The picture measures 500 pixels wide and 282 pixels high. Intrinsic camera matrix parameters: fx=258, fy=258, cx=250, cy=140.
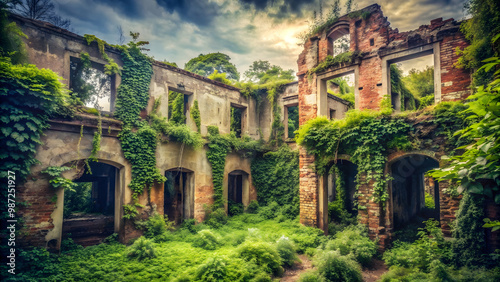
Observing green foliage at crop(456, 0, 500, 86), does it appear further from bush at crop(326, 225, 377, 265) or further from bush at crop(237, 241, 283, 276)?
bush at crop(237, 241, 283, 276)

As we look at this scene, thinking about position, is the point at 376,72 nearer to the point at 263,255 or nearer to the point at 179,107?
the point at 263,255

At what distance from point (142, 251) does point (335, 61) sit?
9821 mm

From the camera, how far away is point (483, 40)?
7277 mm

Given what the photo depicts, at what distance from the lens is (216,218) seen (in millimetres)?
11539

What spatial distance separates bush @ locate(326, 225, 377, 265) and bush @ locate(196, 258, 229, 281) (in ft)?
11.1

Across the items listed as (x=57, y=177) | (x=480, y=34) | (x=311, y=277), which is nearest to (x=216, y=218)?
(x=311, y=277)

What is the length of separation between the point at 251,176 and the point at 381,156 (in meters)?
7.10

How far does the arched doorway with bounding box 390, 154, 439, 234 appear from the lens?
1130 cm

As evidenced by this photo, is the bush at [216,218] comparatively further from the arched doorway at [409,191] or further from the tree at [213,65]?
the tree at [213,65]

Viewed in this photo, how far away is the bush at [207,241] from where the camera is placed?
27.9ft

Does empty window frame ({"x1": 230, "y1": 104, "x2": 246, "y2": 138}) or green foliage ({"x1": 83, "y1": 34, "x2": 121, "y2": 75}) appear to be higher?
green foliage ({"x1": 83, "y1": 34, "x2": 121, "y2": 75})

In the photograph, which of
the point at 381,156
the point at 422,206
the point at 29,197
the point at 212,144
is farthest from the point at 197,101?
the point at 422,206

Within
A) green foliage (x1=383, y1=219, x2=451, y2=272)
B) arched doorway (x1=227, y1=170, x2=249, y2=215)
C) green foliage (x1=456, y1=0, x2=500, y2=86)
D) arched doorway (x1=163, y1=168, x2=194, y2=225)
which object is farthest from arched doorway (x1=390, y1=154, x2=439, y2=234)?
arched doorway (x1=163, y1=168, x2=194, y2=225)

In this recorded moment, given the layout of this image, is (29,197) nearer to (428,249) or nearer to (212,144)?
(212,144)
